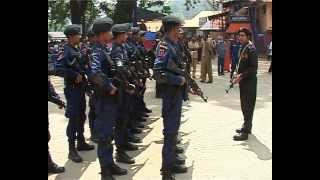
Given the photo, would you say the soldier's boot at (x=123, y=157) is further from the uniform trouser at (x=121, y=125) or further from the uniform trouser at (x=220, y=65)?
the uniform trouser at (x=220, y=65)

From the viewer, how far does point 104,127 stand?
214 inches


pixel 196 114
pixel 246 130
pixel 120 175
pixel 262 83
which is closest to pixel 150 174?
pixel 120 175

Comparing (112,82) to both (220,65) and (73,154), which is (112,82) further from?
(220,65)

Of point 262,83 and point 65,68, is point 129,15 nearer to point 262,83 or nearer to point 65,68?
point 262,83

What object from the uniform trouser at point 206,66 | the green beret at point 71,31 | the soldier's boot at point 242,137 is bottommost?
the soldier's boot at point 242,137

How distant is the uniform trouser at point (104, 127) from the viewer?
5.42m

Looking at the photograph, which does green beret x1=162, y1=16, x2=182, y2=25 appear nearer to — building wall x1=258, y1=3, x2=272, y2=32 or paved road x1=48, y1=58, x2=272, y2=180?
paved road x1=48, y1=58, x2=272, y2=180

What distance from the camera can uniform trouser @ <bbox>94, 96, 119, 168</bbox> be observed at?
5.42 meters

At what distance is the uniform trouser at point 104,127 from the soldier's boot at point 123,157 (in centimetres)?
100

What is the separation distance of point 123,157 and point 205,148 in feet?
4.59

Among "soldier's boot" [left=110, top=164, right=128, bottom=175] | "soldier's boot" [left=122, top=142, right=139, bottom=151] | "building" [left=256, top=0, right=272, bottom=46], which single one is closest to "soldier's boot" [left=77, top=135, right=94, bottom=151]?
"soldier's boot" [left=122, top=142, right=139, bottom=151]

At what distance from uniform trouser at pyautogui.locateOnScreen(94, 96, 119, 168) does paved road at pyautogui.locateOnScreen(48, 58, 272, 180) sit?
512 mm

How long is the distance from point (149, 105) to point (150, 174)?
5.82 m

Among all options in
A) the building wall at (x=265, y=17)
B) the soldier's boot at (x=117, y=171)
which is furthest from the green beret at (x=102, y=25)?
the building wall at (x=265, y=17)
